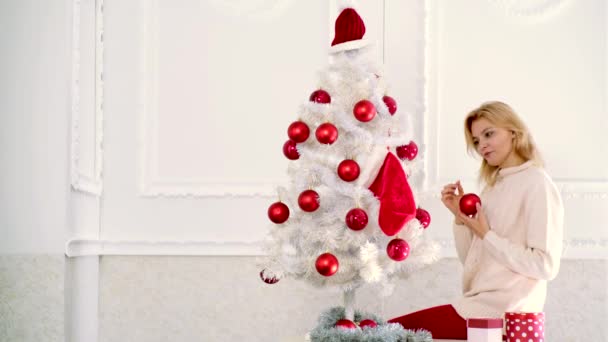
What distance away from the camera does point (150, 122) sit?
11.4 feet

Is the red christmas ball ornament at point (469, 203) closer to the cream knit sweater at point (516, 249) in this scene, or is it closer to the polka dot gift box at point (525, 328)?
the cream knit sweater at point (516, 249)

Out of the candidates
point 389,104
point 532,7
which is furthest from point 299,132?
point 532,7

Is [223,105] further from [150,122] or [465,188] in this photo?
[465,188]

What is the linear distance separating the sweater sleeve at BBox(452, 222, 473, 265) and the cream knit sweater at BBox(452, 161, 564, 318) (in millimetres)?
99

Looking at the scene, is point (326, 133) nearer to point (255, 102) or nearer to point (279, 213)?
point (279, 213)

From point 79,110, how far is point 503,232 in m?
1.76

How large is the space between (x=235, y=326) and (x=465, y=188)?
1.20m

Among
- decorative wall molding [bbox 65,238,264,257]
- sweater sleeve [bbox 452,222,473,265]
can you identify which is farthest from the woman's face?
decorative wall molding [bbox 65,238,264,257]

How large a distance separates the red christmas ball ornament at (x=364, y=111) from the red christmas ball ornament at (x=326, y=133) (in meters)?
0.10

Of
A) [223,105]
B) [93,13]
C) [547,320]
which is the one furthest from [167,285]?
[547,320]

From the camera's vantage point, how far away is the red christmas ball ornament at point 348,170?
8.36ft

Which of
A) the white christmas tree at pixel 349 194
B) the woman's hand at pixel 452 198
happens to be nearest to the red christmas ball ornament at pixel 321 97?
the white christmas tree at pixel 349 194

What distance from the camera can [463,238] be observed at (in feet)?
10.0

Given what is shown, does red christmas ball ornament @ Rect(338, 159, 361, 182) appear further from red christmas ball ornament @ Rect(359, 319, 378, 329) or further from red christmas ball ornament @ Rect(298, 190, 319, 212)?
red christmas ball ornament @ Rect(359, 319, 378, 329)
